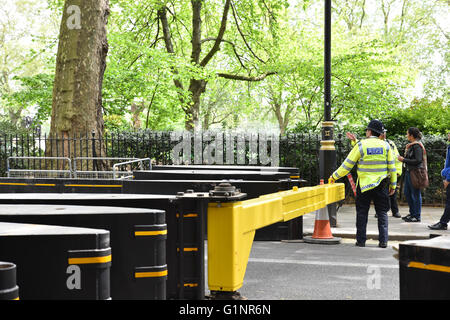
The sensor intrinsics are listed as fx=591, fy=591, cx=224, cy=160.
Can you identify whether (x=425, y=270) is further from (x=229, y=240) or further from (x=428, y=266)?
(x=229, y=240)

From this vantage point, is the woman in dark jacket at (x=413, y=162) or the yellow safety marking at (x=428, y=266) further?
the woman in dark jacket at (x=413, y=162)

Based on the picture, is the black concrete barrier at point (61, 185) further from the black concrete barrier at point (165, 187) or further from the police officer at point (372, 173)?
the police officer at point (372, 173)

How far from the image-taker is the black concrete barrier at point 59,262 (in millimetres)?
3229

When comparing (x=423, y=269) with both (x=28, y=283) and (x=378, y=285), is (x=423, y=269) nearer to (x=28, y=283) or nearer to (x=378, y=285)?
(x=28, y=283)

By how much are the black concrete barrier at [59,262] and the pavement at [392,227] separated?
22.2ft

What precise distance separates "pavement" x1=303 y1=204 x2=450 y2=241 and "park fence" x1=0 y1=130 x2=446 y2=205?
5.95 ft

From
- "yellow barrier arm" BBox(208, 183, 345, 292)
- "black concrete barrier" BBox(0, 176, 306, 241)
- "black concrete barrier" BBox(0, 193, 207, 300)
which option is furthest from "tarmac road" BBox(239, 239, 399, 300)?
"yellow barrier arm" BBox(208, 183, 345, 292)

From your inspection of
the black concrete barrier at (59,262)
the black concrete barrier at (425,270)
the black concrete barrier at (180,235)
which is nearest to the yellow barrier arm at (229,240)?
the black concrete barrier at (180,235)

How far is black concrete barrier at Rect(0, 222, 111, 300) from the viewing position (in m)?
3.23

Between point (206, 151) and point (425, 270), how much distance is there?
15289 mm

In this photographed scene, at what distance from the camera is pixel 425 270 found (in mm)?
2773

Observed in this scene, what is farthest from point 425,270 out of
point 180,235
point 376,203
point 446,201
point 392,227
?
Answer: point 392,227

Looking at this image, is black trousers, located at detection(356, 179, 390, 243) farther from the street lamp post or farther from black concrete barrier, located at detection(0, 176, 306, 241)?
the street lamp post

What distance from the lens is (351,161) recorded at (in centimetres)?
923
